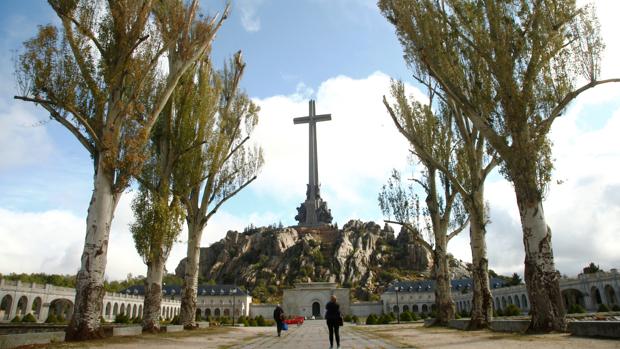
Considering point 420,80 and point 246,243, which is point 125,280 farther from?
point 420,80

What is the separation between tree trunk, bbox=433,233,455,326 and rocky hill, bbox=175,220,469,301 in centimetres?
6719

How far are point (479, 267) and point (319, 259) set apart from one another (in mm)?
81876

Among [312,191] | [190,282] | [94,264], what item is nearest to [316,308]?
[312,191]

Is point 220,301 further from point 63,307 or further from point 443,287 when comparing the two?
point 443,287

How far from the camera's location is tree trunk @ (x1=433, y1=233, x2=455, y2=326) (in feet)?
70.4

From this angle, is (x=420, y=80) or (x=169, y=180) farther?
(x=169, y=180)

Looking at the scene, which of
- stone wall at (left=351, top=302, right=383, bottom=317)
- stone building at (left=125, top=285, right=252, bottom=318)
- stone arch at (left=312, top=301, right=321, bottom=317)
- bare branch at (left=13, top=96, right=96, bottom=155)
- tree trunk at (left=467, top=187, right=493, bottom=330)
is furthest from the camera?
stone building at (left=125, top=285, right=252, bottom=318)

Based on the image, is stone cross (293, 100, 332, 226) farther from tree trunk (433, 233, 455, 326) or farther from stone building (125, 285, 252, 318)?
tree trunk (433, 233, 455, 326)

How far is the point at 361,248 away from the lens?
10212 cm

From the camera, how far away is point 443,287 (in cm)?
2167

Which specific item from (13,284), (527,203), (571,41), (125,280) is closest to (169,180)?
(527,203)

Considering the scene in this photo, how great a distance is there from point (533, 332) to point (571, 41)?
974cm

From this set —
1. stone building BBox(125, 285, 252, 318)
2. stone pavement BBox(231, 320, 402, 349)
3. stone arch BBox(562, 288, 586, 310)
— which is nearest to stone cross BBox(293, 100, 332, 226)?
stone building BBox(125, 285, 252, 318)

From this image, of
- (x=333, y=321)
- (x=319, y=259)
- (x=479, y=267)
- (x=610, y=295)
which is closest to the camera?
(x=333, y=321)
